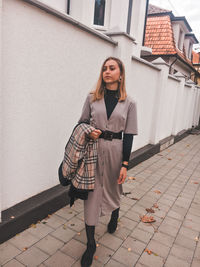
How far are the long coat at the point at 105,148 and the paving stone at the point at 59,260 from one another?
0.45 meters

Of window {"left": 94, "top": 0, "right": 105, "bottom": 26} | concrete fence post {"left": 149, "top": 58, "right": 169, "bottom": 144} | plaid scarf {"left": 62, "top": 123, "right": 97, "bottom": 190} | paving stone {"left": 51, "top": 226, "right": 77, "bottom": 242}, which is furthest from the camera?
window {"left": 94, "top": 0, "right": 105, "bottom": 26}

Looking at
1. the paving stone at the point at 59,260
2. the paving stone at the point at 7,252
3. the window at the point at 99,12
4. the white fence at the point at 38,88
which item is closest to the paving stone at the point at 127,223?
the paving stone at the point at 59,260

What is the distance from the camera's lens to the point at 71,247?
2.73 metres

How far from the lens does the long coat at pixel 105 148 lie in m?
2.50

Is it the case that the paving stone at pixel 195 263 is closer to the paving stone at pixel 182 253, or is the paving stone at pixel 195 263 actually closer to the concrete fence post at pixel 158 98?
the paving stone at pixel 182 253

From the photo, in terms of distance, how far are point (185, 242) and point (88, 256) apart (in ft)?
4.55

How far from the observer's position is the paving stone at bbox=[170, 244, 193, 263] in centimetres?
276

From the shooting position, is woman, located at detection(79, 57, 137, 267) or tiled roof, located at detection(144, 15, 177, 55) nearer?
woman, located at detection(79, 57, 137, 267)

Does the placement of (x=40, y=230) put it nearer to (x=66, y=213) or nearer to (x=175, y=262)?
(x=66, y=213)

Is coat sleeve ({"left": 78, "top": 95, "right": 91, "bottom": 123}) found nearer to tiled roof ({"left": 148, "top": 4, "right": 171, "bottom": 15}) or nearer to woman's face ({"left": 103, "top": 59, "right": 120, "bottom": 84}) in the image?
woman's face ({"left": 103, "top": 59, "right": 120, "bottom": 84})

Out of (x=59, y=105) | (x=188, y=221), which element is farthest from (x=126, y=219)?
(x=59, y=105)

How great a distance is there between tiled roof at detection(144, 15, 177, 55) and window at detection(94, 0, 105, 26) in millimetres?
7388

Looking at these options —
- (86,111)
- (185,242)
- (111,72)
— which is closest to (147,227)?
(185,242)

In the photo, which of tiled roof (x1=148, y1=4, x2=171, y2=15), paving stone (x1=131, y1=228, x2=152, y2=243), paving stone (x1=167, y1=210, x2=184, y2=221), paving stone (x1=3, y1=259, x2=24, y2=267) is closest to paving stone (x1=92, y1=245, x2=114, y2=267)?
paving stone (x1=131, y1=228, x2=152, y2=243)
